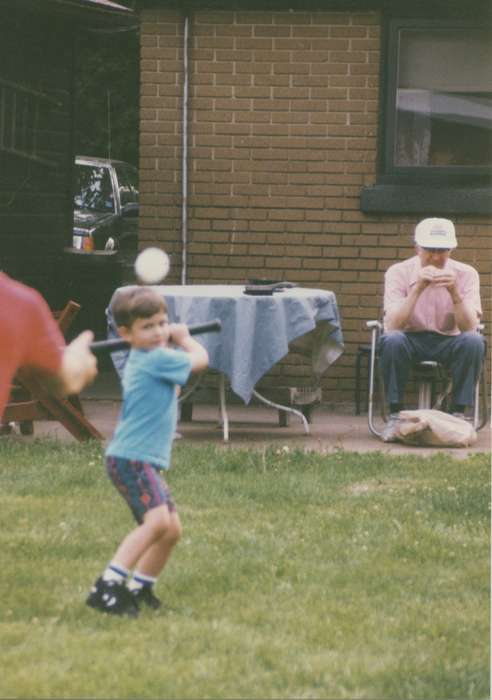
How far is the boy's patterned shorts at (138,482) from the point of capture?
551 cm

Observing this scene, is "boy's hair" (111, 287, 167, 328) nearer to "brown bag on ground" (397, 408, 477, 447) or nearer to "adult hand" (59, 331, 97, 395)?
"adult hand" (59, 331, 97, 395)

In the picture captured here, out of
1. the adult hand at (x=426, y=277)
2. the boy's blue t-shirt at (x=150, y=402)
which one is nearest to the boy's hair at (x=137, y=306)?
the boy's blue t-shirt at (x=150, y=402)

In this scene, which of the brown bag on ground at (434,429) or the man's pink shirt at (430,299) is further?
the man's pink shirt at (430,299)

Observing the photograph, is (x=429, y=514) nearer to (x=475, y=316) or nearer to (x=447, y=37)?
(x=475, y=316)

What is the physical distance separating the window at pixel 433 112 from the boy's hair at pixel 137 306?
6.24 metres

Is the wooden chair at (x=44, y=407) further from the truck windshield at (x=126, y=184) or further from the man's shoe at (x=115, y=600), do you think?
the truck windshield at (x=126, y=184)

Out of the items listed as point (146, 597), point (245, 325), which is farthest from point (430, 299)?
point (146, 597)

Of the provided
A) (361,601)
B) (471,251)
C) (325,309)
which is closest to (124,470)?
(361,601)

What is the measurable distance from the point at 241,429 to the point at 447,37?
338 centimetres

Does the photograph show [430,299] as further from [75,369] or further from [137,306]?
[75,369]

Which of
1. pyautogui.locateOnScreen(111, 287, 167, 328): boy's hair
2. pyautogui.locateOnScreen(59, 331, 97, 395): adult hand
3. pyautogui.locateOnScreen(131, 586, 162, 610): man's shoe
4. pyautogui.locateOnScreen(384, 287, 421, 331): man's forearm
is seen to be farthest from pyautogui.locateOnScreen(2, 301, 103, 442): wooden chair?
pyautogui.locateOnScreen(59, 331, 97, 395): adult hand

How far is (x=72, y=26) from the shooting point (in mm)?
13445

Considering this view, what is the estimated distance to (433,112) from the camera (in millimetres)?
11523

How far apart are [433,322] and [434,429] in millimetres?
736
